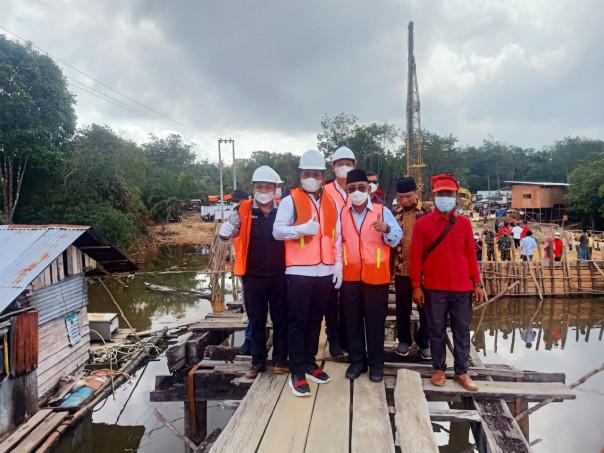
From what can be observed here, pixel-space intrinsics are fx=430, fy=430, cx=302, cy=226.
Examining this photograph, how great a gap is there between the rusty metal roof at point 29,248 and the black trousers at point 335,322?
4976 millimetres

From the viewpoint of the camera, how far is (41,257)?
7.34 meters

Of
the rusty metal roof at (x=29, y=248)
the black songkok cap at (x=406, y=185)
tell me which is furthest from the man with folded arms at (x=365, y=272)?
the rusty metal roof at (x=29, y=248)

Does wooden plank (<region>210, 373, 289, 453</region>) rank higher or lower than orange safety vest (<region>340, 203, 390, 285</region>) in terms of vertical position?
lower

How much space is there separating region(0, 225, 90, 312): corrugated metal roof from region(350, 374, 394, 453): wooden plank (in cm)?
561

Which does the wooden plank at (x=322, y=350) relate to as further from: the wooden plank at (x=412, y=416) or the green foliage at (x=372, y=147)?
the green foliage at (x=372, y=147)

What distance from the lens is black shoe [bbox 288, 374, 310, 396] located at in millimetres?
3434

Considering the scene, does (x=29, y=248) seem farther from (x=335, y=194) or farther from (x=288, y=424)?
(x=288, y=424)

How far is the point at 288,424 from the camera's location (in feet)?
9.87

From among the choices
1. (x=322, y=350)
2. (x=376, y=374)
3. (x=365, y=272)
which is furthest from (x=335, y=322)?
(x=365, y=272)

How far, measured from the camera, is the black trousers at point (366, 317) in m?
3.80

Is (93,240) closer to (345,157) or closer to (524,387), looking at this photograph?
(345,157)

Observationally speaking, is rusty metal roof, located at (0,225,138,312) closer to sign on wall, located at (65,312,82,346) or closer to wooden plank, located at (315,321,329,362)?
sign on wall, located at (65,312,82,346)

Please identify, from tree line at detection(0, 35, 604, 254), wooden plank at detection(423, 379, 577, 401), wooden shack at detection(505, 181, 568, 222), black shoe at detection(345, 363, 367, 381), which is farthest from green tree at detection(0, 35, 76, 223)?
wooden shack at detection(505, 181, 568, 222)

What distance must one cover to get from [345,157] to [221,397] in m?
2.73
